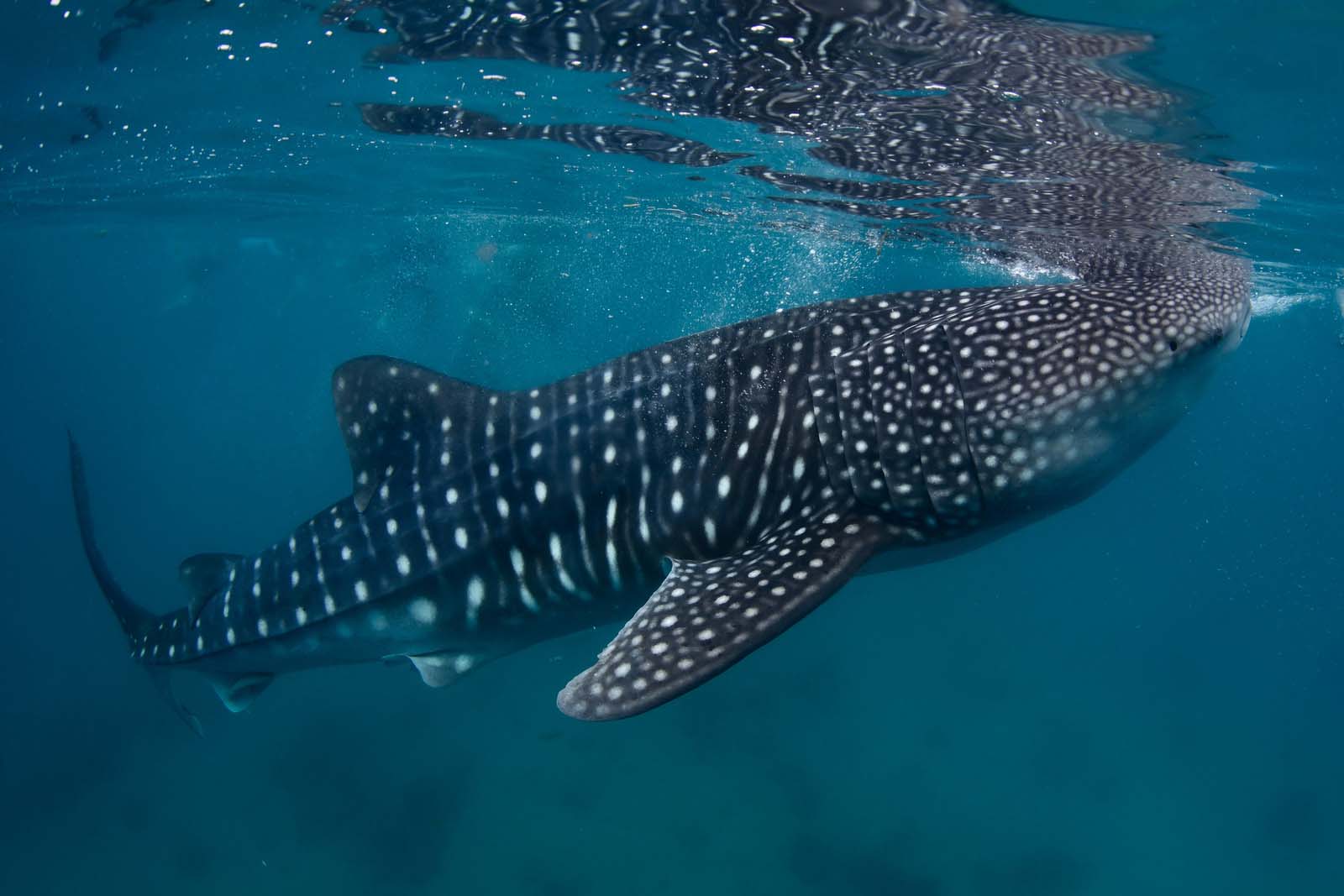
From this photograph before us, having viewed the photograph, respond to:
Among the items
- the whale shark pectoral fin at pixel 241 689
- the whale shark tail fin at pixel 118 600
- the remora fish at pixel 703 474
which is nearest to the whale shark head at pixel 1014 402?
the remora fish at pixel 703 474

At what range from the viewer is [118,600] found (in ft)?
24.4

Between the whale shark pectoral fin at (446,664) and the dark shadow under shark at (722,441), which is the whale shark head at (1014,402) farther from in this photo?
the whale shark pectoral fin at (446,664)

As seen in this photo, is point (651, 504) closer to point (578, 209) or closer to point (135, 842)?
point (135, 842)

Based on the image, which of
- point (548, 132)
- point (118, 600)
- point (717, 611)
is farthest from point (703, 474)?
point (548, 132)

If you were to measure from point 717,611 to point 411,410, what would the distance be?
2773 mm

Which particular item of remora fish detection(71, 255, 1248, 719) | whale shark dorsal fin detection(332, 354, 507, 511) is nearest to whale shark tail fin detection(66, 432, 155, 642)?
remora fish detection(71, 255, 1248, 719)

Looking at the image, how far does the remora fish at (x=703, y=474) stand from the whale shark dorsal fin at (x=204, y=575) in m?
0.11

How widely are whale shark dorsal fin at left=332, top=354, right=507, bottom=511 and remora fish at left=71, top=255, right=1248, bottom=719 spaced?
0.01 m

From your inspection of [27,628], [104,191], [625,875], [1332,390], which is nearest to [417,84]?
[625,875]

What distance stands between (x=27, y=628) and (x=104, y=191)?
16858 mm

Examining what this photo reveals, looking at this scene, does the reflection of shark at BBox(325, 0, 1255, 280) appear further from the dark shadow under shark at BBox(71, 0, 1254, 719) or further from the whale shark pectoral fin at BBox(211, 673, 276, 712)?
the whale shark pectoral fin at BBox(211, 673, 276, 712)

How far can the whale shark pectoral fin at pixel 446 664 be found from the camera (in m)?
5.94

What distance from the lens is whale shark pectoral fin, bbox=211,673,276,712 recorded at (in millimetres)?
6672

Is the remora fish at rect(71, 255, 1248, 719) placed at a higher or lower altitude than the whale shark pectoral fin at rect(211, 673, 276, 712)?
higher
